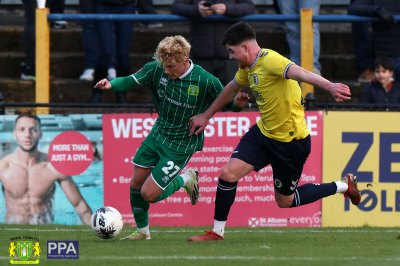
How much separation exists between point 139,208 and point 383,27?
4.84m

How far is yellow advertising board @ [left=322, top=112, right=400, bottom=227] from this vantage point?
46.2ft

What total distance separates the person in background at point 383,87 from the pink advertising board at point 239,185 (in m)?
0.95

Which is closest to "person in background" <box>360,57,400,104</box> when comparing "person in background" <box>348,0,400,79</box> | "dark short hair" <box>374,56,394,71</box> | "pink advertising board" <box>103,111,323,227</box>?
"dark short hair" <box>374,56,394,71</box>

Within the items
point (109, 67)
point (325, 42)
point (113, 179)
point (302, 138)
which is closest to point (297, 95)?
point (302, 138)

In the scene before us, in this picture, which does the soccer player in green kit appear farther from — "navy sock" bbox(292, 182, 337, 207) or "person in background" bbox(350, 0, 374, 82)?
"person in background" bbox(350, 0, 374, 82)

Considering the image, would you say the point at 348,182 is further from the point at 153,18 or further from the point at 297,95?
the point at 153,18

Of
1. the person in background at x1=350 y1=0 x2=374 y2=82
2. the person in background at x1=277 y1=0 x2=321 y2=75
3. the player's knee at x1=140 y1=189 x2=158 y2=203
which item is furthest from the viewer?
the person in background at x1=350 y1=0 x2=374 y2=82

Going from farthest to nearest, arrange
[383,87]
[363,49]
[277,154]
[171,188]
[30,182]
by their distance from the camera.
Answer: [363,49], [383,87], [30,182], [171,188], [277,154]

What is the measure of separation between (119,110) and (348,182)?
3646 mm

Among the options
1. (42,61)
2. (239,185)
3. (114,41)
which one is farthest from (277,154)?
(114,41)

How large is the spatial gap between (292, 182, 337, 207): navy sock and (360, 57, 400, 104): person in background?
3.23 m

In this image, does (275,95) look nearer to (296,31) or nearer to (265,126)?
(265,126)

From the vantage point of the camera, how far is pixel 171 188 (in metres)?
11.9

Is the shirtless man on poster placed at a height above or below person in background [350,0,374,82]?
below
